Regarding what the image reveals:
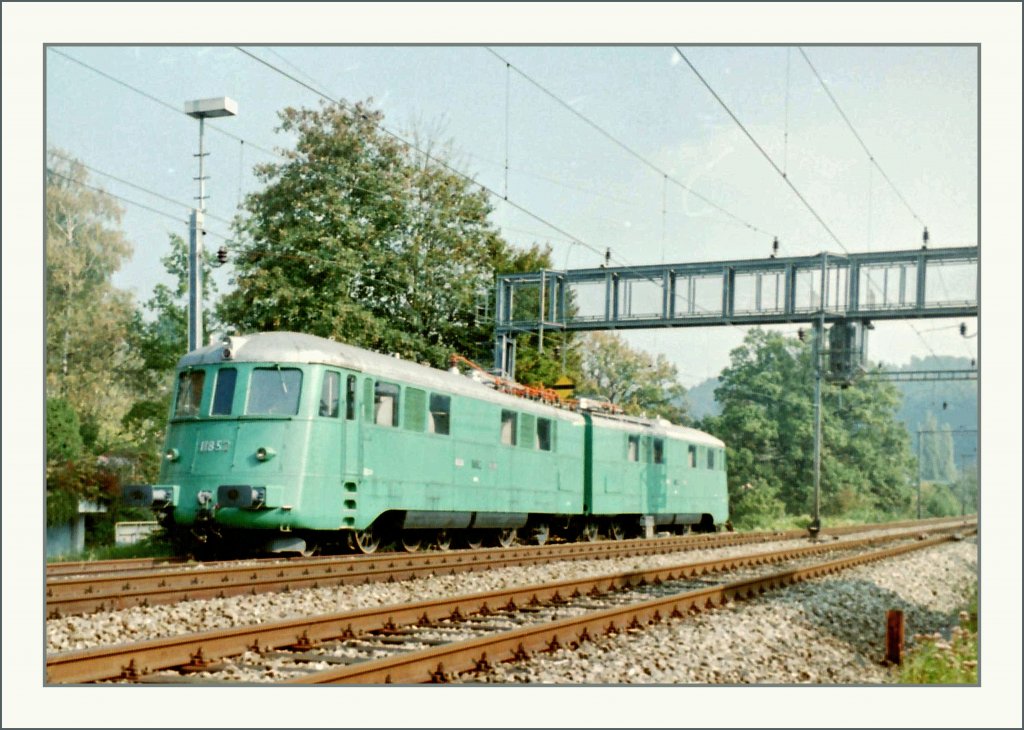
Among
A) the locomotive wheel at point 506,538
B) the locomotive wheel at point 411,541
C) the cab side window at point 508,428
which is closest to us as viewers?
the locomotive wheel at point 411,541

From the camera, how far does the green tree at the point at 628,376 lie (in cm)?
5169

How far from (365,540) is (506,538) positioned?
4579 millimetres

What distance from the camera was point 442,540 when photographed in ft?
63.8

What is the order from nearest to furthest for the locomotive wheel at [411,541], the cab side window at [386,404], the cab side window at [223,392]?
the cab side window at [223,392] < the cab side window at [386,404] < the locomotive wheel at [411,541]

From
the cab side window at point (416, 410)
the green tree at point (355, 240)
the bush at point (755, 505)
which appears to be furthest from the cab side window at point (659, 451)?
the bush at point (755, 505)

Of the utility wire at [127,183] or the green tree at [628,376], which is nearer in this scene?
the utility wire at [127,183]

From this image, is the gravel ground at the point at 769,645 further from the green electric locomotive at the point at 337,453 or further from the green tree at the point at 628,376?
the green tree at the point at 628,376

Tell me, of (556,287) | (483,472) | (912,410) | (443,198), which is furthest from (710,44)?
(912,410)

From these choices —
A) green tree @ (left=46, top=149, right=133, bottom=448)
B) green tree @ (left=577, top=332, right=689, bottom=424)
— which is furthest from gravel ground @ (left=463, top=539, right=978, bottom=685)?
green tree @ (left=577, top=332, right=689, bottom=424)

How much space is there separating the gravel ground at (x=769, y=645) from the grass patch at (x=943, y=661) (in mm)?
270

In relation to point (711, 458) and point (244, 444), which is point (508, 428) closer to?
point (244, 444)

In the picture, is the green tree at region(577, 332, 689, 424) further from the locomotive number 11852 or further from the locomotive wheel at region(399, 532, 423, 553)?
the locomotive number 11852

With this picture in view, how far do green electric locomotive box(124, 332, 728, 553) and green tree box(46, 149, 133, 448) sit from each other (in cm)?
495

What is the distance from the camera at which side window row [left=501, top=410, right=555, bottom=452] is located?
20.3m
